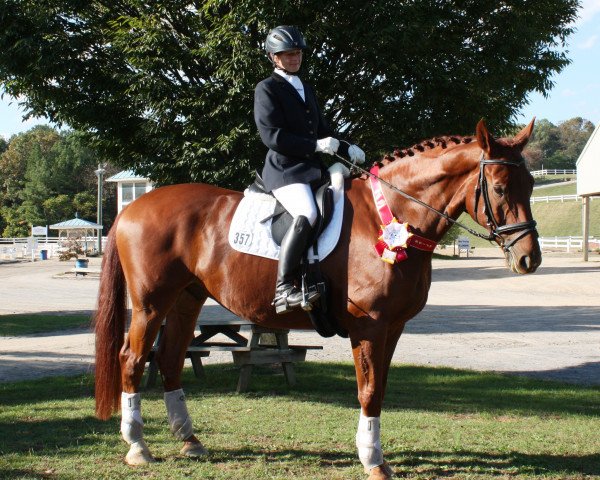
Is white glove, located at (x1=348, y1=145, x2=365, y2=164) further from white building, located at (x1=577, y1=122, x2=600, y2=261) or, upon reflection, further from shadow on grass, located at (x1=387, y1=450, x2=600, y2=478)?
white building, located at (x1=577, y1=122, x2=600, y2=261)

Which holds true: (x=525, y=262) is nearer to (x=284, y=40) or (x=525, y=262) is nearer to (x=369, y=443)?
(x=369, y=443)

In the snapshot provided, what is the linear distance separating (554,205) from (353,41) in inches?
2853

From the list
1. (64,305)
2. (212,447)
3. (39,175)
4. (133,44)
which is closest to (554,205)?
(39,175)

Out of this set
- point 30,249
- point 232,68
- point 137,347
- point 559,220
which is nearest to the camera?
point 137,347

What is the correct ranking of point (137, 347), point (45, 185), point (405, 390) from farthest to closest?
point (45, 185)
point (405, 390)
point (137, 347)

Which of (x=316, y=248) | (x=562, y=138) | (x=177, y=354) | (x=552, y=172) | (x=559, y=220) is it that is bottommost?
(x=177, y=354)

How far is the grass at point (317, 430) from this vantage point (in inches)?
221

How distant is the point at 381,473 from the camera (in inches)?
207

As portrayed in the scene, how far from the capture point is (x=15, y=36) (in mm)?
13367

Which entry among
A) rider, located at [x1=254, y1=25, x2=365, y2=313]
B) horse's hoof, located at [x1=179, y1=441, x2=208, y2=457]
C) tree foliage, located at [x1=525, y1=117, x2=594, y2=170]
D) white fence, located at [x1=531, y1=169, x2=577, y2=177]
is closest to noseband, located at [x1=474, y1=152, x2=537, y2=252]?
rider, located at [x1=254, y1=25, x2=365, y2=313]

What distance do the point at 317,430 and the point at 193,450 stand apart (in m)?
1.38

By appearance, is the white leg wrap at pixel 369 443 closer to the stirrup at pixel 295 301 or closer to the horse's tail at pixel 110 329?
the stirrup at pixel 295 301

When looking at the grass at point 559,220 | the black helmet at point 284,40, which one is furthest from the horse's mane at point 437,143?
the grass at point 559,220

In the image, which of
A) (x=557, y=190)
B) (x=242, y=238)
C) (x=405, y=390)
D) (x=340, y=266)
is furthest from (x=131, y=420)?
(x=557, y=190)
